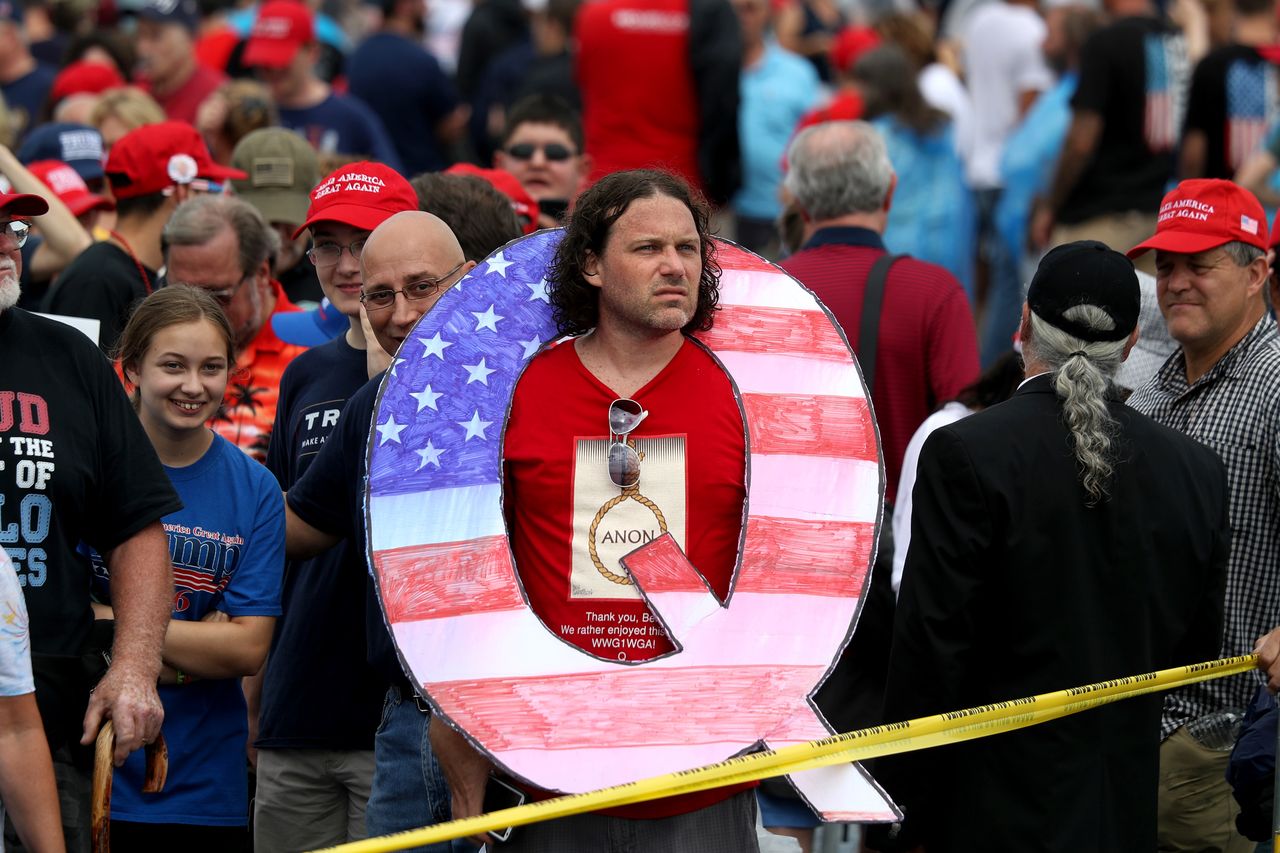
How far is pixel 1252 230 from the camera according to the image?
4910 millimetres

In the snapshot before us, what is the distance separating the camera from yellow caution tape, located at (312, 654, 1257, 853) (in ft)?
11.5

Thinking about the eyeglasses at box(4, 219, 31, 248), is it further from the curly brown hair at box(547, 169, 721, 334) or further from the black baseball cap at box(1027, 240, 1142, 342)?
the black baseball cap at box(1027, 240, 1142, 342)

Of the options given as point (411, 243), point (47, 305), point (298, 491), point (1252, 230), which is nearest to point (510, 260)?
point (411, 243)

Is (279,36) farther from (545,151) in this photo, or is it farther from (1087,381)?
(1087,381)

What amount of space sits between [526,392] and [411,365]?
26cm

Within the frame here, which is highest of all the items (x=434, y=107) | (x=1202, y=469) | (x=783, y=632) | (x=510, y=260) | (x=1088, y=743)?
(x=434, y=107)

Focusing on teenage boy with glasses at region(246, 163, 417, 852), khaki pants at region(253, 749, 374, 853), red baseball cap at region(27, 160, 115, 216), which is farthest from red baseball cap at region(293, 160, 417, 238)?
red baseball cap at region(27, 160, 115, 216)

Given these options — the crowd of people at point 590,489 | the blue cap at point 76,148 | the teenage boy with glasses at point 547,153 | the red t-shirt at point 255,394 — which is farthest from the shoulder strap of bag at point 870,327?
the blue cap at point 76,148

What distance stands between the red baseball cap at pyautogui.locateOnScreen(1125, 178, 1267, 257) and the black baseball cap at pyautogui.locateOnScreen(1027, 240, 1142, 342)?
85 centimetres

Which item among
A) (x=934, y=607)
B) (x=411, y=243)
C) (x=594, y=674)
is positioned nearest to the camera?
(x=594, y=674)

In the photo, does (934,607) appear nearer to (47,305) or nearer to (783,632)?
(783,632)

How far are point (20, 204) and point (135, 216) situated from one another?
7.59 feet

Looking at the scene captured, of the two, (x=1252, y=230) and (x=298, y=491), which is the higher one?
(x=1252, y=230)

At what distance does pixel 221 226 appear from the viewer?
5.55m
